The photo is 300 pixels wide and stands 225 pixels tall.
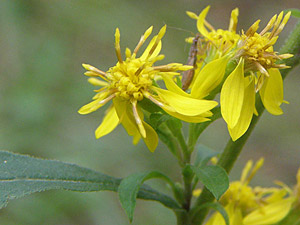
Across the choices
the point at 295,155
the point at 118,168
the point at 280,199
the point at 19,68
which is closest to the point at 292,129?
the point at 295,155

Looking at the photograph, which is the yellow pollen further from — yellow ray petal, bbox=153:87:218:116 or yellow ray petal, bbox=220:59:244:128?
yellow ray petal, bbox=220:59:244:128

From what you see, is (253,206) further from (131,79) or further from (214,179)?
(131,79)

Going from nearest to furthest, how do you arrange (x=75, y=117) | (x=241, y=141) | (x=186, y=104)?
1. (x=186, y=104)
2. (x=241, y=141)
3. (x=75, y=117)

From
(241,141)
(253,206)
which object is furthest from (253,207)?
(241,141)

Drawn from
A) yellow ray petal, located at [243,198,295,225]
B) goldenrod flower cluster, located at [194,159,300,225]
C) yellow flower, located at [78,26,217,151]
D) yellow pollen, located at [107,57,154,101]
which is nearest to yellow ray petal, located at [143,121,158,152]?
yellow flower, located at [78,26,217,151]

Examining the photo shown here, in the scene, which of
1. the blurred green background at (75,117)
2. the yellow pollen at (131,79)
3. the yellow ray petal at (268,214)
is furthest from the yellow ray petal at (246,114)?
the blurred green background at (75,117)

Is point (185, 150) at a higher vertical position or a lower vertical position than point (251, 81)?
lower
